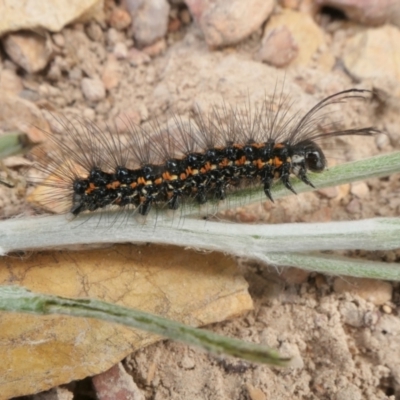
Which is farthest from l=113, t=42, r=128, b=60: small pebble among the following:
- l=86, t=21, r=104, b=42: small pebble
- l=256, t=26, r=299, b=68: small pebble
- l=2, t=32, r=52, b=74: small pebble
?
l=256, t=26, r=299, b=68: small pebble

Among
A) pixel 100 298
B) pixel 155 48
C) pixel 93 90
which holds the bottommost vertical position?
pixel 100 298

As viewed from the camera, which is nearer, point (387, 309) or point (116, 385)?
point (116, 385)

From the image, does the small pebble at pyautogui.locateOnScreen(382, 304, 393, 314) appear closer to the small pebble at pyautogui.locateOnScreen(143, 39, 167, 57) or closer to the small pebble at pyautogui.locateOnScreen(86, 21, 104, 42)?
the small pebble at pyautogui.locateOnScreen(143, 39, 167, 57)

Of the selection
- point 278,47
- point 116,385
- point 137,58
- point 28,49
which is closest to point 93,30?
point 137,58

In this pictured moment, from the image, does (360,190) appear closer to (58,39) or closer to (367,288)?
(367,288)

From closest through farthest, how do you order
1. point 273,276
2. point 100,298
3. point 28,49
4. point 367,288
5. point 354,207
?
point 100,298 → point 367,288 → point 273,276 → point 354,207 → point 28,49

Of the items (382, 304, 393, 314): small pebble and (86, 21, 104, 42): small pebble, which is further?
(86, 21, 104, 42): small pebble
